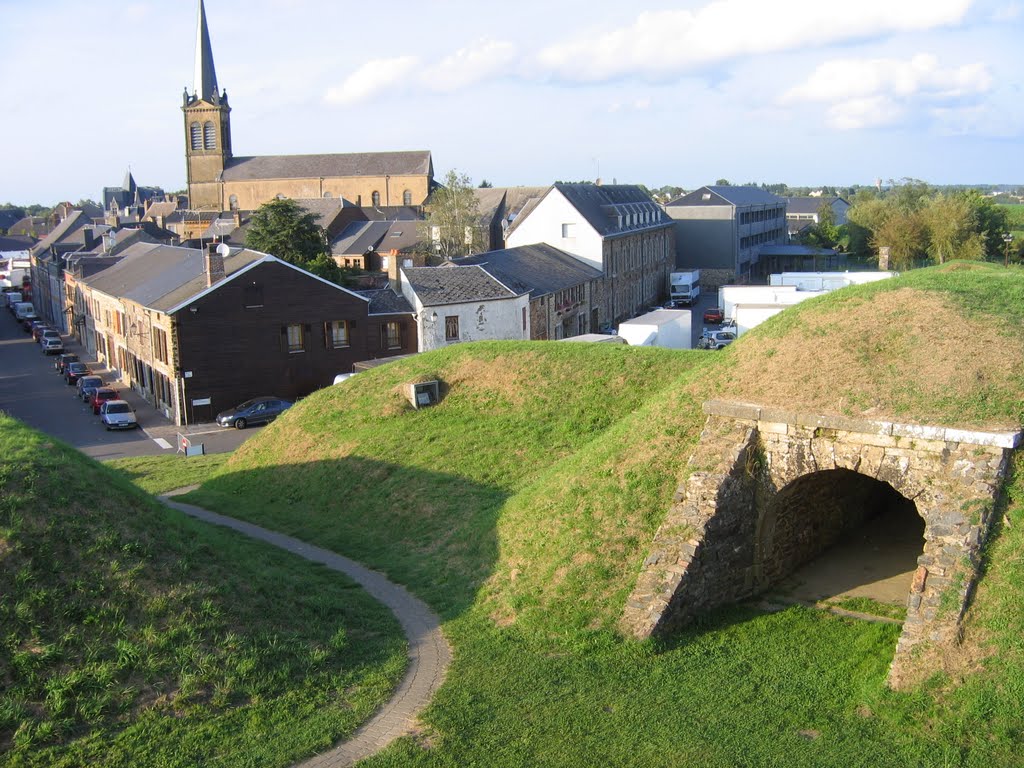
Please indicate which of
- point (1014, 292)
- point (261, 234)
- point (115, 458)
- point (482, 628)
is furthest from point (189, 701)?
point (261, 234)

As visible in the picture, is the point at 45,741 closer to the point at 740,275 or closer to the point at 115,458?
the point at 115,458

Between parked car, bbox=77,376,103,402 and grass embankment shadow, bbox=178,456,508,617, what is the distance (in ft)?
82.0

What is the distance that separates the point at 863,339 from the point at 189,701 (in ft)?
42.8

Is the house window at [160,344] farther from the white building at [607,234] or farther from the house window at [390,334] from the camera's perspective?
the white building at [607,234]

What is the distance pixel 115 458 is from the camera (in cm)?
3703

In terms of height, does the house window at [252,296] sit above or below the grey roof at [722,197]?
below

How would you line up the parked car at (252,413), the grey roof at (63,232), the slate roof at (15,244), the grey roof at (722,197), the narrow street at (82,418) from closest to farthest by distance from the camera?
1. the narrow street at (82,418)
2. the parked car at (252,413)
3. the grey roof at (722,197)
4. the grey roof at (63,232)
5. the slate roof at (15,244)

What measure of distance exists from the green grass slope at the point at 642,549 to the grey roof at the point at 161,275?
21315mm

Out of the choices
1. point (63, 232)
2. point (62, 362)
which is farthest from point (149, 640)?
point (63, 232)

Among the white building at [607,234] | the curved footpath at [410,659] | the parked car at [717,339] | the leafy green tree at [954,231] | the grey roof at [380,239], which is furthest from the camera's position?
the leafy green tree at [954,231]

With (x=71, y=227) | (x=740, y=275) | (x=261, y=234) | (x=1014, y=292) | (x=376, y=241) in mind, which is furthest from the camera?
(x=71, y=227)

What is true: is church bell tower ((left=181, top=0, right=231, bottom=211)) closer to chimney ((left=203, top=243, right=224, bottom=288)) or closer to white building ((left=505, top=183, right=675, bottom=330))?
white building ((left=505, top=183, right=675, bottom=330))

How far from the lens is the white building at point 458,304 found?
48062mm

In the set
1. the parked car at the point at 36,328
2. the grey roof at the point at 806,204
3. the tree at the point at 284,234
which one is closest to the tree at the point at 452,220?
the tree at the point at 284,234
